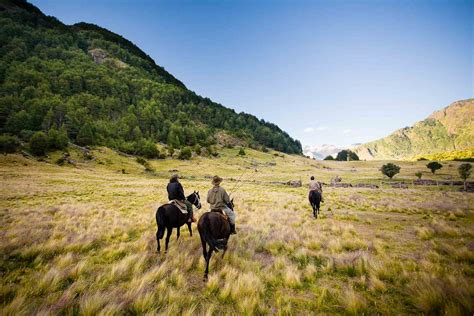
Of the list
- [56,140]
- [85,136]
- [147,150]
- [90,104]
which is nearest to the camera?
[56,140]

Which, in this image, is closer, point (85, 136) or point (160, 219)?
point (160, 219)

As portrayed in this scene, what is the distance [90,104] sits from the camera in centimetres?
10875

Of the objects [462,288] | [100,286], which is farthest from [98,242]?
[462,288]

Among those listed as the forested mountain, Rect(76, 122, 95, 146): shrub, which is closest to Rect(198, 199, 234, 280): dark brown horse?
the forested mountain

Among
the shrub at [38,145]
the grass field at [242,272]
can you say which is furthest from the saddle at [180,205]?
the shrub at [38,145]

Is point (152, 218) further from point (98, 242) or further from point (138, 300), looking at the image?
point (138, 300)

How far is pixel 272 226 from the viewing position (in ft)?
39.6

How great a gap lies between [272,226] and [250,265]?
5.74 metres

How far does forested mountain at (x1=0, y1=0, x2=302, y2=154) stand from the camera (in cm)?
7931

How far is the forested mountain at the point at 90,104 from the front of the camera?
79312 millimetres

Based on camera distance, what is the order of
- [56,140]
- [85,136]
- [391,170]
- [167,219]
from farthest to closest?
1. [85,136]
2. [56,140]
3. [391,170]
4. [167,219]

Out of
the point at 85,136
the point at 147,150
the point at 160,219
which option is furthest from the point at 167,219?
the point at 85,136

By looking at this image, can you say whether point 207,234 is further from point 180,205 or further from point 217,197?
point 180,205

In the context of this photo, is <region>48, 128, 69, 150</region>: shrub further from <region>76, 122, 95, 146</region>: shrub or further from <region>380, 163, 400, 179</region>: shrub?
<region>380, 163, 400, 179</region>: shrub
